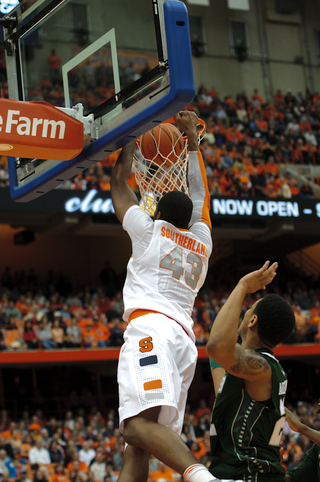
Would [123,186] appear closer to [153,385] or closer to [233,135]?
[153,385]

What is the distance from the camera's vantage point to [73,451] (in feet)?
39.2

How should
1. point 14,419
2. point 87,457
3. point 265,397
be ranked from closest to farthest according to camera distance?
1. point 265,397
2. point 87,457
3. point 14,419

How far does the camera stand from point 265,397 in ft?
10.3

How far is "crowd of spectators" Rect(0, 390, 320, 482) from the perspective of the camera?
1129cm

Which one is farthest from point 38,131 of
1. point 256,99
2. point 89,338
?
point 256,99

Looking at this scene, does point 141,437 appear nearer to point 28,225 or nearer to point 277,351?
point 277,351

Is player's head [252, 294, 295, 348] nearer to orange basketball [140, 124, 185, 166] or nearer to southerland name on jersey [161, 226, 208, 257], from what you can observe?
southerland name on jersey [161, 226, 208, 257]

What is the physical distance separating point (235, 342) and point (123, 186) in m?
1.53

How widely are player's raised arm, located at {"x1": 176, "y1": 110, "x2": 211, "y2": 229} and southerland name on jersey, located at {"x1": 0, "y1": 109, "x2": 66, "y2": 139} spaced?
3.00 ft

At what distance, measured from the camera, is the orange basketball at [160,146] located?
4652 millimetres

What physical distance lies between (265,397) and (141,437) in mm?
711

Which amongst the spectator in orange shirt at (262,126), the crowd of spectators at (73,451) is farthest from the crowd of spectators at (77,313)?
the spectator in orange shirt at (262,126)

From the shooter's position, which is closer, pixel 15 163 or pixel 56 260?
pixel 15 163

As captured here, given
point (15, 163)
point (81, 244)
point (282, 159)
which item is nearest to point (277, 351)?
point (282, 159)
